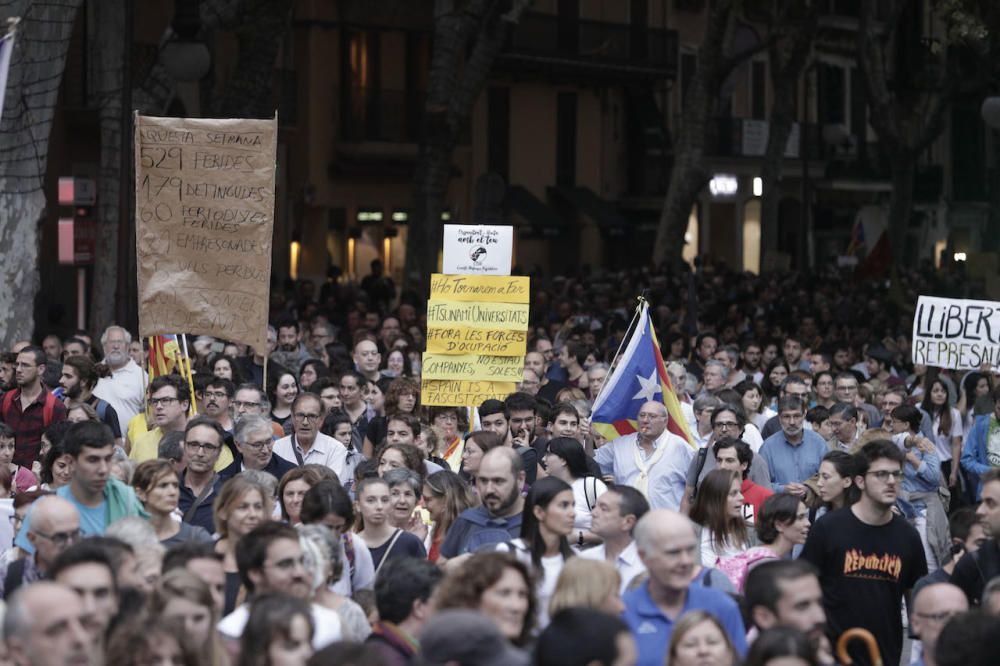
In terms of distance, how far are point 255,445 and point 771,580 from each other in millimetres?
4222

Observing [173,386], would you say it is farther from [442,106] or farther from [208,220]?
[442,106]

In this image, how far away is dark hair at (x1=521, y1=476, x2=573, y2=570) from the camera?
7.95 m

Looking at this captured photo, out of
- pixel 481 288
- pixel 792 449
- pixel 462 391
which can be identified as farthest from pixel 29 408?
pixel 792 449

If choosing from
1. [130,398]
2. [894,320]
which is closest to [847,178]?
[894,320]

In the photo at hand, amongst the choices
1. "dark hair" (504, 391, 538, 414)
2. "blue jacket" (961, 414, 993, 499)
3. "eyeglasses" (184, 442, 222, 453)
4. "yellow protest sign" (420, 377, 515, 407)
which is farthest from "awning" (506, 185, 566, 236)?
"eyeglasses" (184, 442, 222, 453)

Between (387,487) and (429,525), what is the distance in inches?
40.6

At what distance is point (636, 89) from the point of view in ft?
156

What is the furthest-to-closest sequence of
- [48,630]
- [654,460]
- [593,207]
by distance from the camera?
[593,207] < [654,460] < [48,630]

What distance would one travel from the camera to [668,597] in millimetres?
6996

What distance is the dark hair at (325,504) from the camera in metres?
8.53

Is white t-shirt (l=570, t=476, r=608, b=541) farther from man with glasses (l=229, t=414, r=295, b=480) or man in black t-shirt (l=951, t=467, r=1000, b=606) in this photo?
man in black t-shirt (l=951, t=467, r=1000, b=606)

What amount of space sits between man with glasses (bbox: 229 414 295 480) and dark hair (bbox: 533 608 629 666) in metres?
4.61

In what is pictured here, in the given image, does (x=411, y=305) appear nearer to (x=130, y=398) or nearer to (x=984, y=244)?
(x=130, y=398)

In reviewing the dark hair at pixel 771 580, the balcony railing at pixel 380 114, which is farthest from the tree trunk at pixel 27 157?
the balcony railing at pixel 380 114
